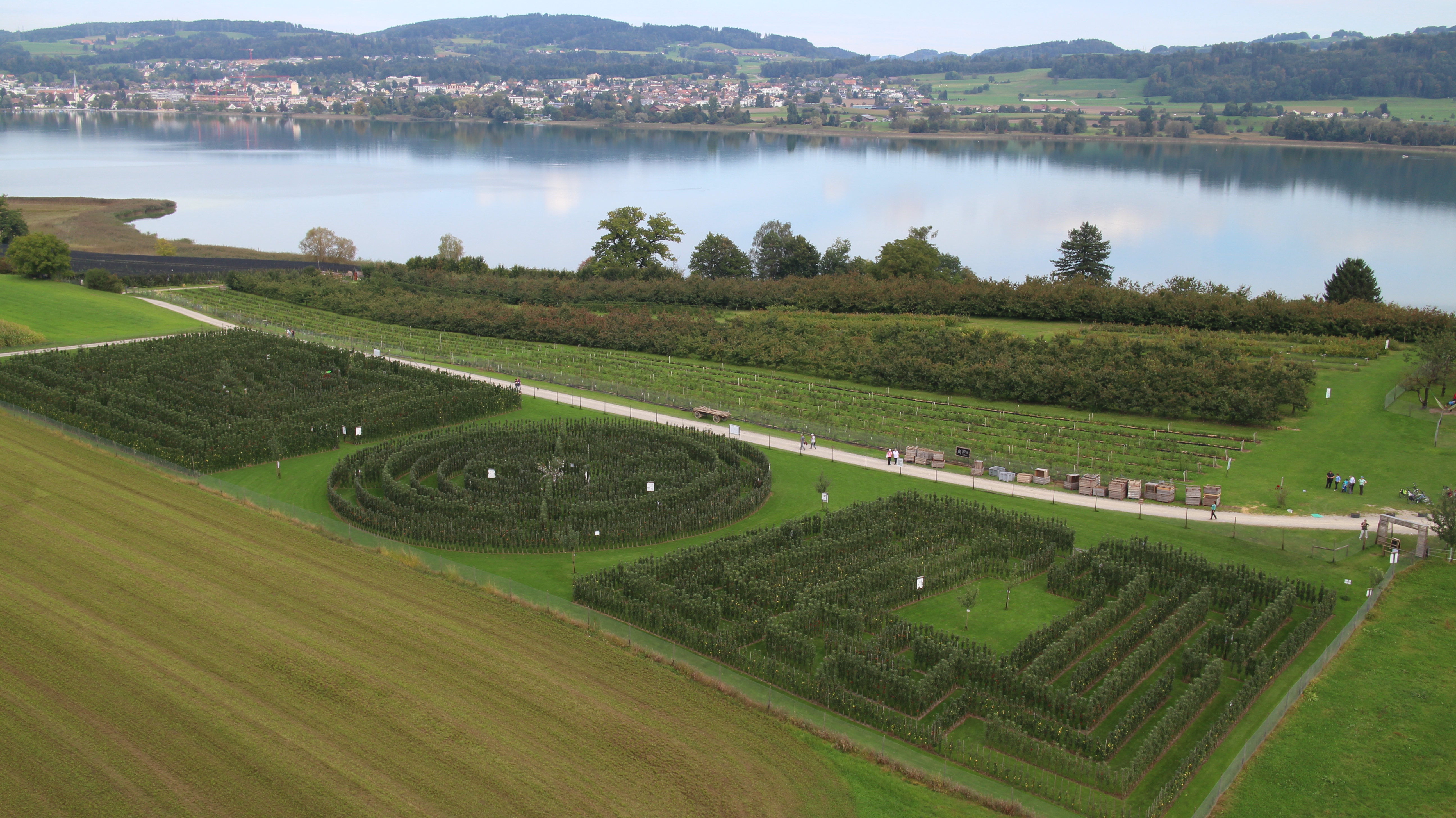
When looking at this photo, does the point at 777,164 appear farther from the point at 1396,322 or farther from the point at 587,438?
the point at 587,438

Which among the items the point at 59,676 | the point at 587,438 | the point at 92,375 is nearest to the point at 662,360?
the point at 587,438

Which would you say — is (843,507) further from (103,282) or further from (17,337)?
(103,282)

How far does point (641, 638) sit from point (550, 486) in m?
11.7

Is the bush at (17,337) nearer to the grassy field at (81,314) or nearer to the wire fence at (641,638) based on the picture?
the grassy field at (81,314)

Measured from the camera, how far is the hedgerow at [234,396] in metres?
43.5

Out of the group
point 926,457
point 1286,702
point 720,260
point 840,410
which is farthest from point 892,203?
point 1286,702

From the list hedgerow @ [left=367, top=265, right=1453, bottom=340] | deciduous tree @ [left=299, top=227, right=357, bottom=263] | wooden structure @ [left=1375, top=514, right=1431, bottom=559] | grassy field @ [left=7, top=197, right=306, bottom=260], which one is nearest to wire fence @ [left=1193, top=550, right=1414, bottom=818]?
wooden structure @ [left=1375, top=514, right=1431, bottom=559]

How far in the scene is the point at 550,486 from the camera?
3841cm

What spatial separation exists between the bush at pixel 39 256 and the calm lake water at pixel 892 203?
35.5 metres

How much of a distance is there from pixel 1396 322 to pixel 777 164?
473ft

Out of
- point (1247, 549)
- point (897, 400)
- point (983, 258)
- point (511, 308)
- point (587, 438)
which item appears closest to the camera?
point (1247, 549)

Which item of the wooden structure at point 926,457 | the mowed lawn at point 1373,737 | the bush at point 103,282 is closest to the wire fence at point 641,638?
the mowed lawn at point 1373,737

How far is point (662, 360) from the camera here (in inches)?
2594

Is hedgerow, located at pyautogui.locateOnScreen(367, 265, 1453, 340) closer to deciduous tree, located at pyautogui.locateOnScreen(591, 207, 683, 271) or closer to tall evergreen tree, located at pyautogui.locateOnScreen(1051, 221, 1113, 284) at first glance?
tall evergreen tree, located at pyautogui.locateOnScreen(1051, 221, 1113, 284)
